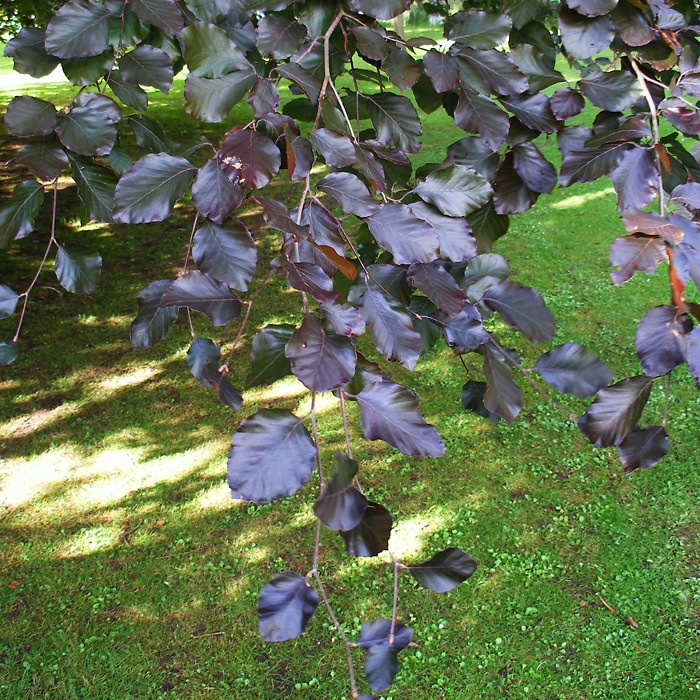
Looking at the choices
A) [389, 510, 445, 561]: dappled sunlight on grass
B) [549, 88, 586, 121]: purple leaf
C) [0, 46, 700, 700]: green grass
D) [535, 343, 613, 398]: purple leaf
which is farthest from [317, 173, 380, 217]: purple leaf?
[389, 510, 445, 561]: dappled sunlight on grass

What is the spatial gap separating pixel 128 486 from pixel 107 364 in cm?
123

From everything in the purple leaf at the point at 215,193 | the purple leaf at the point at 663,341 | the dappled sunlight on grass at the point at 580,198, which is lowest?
the dappled sunlight on grass at the point at 580,198

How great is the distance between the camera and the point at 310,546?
9.53 ft

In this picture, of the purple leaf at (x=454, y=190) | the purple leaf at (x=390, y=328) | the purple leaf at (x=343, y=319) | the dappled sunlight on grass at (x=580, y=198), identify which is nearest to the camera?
the purple leaf at (x=343, y=319)

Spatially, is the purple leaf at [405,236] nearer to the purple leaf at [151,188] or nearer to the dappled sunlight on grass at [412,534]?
the purple leaf at [151,188]

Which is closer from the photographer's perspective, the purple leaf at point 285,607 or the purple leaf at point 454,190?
the purple leaf at point 285,607

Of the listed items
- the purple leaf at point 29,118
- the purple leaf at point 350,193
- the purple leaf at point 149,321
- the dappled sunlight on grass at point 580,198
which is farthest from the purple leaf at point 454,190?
the dappled sunlight on grass at point 580,198

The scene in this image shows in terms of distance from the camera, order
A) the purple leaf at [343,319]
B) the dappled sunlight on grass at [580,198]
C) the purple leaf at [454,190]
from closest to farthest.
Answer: the purple leaf at [343,319] < the purple leaf at [454,190] < the dappled sunlight on grass at [580,198]

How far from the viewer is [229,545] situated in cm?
299

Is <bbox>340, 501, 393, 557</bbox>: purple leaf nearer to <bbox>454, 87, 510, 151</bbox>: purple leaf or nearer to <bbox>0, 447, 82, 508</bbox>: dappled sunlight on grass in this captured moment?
<bbox>454, 87, 510, 151</bbox>: purple leaf

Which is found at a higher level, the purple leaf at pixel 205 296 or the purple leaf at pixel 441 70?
the purple leaf at pixel 441 70

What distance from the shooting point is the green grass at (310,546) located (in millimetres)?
2479

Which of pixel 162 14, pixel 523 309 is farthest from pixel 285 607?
pixel 162 14

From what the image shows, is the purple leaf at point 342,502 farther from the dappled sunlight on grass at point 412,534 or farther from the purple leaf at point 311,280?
the dappled sunlight on grass at point 412,534
